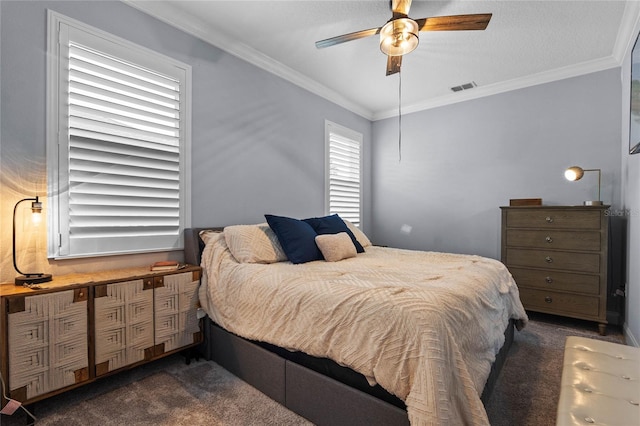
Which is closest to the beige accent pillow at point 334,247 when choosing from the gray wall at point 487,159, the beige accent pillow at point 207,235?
the beige accent pillow at point 207,235

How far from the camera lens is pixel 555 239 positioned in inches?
120

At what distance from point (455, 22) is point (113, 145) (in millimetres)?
2498

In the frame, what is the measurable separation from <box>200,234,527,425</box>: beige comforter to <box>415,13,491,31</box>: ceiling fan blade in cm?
161

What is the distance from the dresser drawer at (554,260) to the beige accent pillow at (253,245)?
8.13 feet

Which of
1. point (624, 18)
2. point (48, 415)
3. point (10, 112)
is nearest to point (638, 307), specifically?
point (624, 18)

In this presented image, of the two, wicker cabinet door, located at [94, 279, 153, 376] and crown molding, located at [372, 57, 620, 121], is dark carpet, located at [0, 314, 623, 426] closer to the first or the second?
wicker cabinet door, located at [94, 279, 153, 376]

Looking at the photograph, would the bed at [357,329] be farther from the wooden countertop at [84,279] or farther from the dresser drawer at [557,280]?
the dresser drawer at [557,280]

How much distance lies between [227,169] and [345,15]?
1.68 metres

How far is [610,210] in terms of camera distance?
314 cm

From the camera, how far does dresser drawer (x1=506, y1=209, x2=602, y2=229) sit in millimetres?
2873

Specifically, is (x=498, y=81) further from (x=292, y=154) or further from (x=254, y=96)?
(x=254, y=96)

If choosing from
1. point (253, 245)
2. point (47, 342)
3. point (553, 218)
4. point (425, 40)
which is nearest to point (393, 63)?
point (425, 40)

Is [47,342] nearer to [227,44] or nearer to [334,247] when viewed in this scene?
[334,247]

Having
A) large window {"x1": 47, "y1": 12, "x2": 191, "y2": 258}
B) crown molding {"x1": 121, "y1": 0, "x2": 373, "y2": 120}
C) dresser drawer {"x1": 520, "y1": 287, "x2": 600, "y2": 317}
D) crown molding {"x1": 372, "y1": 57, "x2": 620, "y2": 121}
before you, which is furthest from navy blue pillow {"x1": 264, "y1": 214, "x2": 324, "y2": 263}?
crown molding {"x1": 372, "y1": 57, "x2": 620, "y2": 121}
